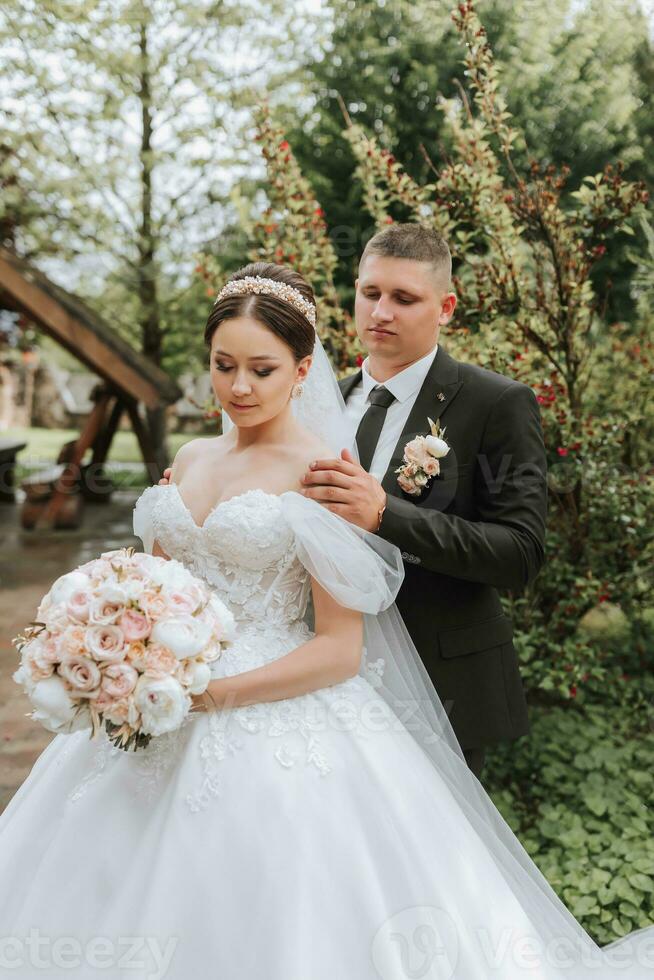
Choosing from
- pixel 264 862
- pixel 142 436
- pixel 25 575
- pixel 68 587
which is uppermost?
pixel 68 587

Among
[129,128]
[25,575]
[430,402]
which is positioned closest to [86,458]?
[129,128]

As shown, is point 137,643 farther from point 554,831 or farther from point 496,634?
point 554,831

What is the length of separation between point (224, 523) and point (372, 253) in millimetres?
993

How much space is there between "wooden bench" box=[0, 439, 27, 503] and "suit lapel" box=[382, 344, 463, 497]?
9.95 m

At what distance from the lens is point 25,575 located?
801cm

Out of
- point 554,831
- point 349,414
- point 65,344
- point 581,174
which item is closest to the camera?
point 349,414

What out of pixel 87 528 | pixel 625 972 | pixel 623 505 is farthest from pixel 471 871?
pixel 87 528

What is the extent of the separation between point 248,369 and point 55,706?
94cm

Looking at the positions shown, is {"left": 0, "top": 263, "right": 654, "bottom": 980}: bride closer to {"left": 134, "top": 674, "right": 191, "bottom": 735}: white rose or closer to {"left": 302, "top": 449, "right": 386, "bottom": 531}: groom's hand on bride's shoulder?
{"left": 302, "top": 449, "right": 386, "bottom": 531}: groom's hand on bride's shoulder

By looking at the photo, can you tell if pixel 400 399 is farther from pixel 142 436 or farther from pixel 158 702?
pixel 142 436

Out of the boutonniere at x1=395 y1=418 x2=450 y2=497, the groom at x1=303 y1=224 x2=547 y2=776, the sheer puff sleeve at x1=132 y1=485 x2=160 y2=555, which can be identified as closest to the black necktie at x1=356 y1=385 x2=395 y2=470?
the groom at x1=303 y1=224 x2=547 y2=776

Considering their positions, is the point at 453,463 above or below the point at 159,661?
above

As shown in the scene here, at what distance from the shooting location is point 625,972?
2.61 metres

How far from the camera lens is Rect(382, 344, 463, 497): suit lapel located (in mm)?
2613
